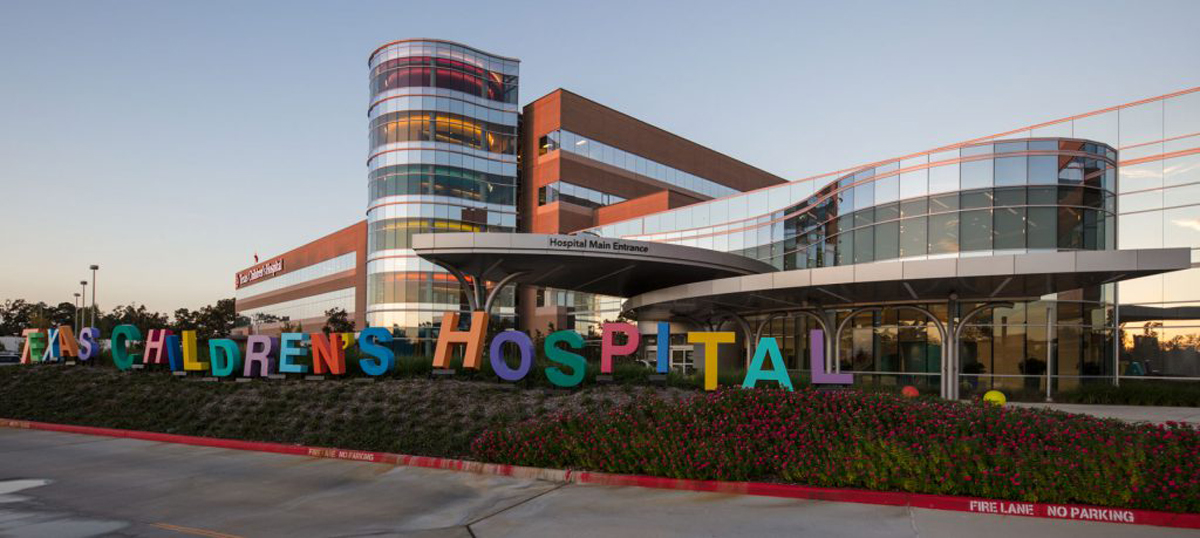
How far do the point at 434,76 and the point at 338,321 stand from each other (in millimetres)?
27800

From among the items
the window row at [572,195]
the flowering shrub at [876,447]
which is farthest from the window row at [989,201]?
the window row at [572,195]

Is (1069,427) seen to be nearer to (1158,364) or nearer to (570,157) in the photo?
(1158,364)

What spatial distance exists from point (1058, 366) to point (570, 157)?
140 ft

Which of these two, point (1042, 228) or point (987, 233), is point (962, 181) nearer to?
point (987, 233)

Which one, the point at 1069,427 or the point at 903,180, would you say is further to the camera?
the point at 903,180

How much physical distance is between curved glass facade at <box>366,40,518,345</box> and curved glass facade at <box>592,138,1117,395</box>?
1360 inches

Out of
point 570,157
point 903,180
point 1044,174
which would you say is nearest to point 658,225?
point 570,157

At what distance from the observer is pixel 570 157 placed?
65750 millimetres

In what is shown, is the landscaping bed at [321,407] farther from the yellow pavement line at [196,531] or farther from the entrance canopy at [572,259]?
the entrance canopy at [572,259]

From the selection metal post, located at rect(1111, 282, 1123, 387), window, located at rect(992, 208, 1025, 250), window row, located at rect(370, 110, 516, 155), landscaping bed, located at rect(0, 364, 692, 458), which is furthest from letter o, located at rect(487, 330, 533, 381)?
window row, located at rect(370, 110, 516, 155)

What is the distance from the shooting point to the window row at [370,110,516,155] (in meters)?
61.6

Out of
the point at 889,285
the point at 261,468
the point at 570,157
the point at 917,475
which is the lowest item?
the point at 261,468

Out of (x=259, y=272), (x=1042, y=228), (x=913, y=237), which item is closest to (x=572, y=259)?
(x=913, y=237)

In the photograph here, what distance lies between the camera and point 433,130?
6162 cm
